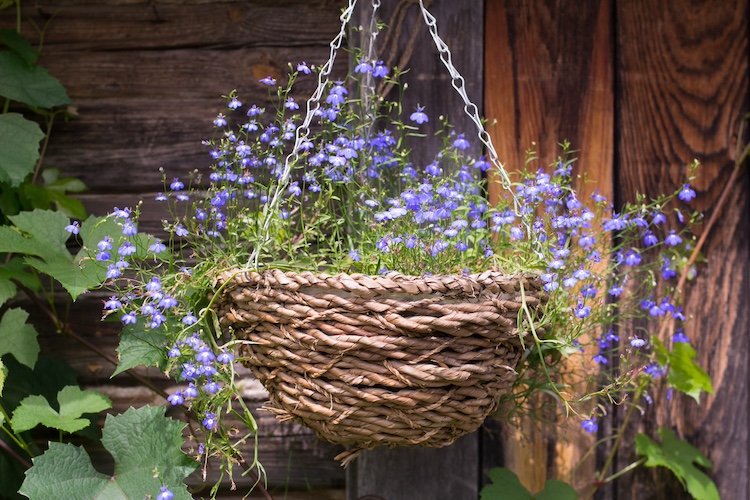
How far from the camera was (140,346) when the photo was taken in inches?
56.7

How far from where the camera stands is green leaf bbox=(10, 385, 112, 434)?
1489 mm

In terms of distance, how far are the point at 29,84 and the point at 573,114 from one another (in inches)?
47.5

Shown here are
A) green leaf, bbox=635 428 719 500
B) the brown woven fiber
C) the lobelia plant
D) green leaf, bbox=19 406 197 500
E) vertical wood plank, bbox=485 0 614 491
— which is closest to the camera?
the brown woven fiber

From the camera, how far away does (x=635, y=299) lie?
1.80 m

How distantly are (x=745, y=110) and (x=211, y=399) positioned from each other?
134cm

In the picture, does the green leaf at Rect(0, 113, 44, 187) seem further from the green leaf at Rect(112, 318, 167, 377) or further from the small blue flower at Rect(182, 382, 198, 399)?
the small blue flower at Rect(182, 382, 198, 399)

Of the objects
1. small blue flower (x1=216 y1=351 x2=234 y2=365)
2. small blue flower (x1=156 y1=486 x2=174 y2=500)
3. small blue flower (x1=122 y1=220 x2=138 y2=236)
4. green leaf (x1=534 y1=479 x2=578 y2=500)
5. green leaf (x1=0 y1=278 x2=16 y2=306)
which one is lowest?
small blue flower (x1=156 y1=486 x2=174 y2=500)

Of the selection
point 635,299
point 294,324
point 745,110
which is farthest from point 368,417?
point 745,110

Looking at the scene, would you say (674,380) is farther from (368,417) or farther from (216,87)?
(216,87)

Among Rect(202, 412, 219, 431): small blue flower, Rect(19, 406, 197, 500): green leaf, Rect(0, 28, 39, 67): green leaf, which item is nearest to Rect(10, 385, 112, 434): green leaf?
Rect(19, 406, 197, 500): green leaf

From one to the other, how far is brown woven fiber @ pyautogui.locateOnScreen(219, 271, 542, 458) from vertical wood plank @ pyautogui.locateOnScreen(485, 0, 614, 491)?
587 mm

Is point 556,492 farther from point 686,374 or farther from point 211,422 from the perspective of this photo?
point 211,422

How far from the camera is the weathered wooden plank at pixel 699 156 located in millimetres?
1846

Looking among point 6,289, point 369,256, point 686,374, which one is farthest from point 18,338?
point 686,374
